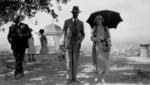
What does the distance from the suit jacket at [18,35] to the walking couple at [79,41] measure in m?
2.23

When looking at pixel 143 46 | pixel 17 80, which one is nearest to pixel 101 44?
pixel 17 80

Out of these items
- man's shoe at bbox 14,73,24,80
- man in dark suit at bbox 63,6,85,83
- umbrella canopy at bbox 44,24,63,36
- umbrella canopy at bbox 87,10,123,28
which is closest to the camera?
man in dark suit at bbox 63,6,85,83

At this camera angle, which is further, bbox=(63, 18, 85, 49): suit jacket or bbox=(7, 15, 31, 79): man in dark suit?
bbox=(7, 15, 31, 79): man in dark suit

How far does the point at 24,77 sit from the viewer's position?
10914mm

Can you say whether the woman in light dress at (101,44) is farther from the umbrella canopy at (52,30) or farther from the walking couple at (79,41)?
the umbrella canopy at (52,30)

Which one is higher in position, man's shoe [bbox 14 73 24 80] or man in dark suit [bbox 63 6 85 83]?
man in dark suit [bbox 63 6 85 83]

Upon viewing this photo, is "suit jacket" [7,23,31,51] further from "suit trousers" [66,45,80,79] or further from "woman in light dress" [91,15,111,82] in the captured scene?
"woman in light dress" [91,15,111,82]

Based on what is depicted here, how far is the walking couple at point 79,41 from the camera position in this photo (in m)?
9.00

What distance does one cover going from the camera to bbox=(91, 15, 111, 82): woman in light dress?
30.0 ft

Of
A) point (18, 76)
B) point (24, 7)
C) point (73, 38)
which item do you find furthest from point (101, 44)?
point (24, 7)

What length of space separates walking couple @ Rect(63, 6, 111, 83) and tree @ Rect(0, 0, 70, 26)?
653 centimetres

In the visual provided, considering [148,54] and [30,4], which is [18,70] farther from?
[148,54]

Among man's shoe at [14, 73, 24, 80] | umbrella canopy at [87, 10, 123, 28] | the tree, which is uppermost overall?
the tree

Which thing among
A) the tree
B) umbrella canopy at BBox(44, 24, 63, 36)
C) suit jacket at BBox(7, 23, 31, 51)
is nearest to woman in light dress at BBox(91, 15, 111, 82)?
suit jacket at BBox(7, 23, 31, 51)
